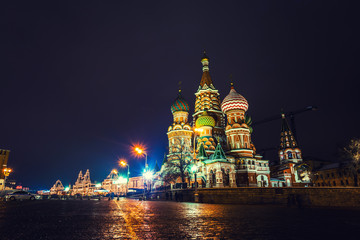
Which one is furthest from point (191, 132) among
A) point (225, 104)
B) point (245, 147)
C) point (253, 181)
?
point (253, 181)

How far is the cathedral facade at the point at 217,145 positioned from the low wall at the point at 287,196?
15.8 metres

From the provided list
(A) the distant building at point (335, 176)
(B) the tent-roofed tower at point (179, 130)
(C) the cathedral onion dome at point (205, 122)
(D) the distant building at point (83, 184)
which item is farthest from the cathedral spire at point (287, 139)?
(D) the distant building at point (83, 184)

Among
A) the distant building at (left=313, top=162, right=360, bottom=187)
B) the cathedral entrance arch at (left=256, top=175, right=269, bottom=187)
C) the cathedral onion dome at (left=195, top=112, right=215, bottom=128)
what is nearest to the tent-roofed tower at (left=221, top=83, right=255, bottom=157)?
the cathedral onion dome at (left=195, top=112, right=215, bottom=128)

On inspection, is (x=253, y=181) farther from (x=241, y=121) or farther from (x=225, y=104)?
(x=225, y=104)

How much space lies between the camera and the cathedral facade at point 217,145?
147 feet

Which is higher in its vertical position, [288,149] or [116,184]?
[288,149]

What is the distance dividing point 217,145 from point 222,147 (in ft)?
27.1

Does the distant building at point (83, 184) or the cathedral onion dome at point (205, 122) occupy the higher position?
the cathedral onion dome at point (205, 122)

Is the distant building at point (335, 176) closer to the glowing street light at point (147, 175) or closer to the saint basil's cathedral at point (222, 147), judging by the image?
the saint basil's cathedral at point (222, 147)

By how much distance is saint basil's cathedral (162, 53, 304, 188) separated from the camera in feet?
147

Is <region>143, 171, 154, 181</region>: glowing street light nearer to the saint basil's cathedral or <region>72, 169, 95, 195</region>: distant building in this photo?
the saint basil's cathedral

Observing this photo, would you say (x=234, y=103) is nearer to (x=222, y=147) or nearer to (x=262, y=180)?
(x=222, y=147)

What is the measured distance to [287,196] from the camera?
61.2ft

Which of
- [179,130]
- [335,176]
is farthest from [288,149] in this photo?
[179,130]
